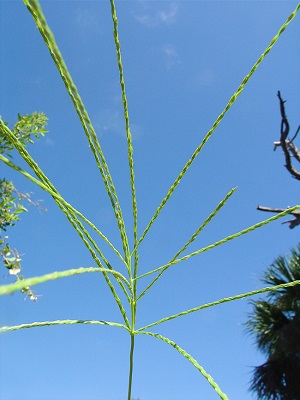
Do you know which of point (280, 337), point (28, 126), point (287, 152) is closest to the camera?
point (28, 126)

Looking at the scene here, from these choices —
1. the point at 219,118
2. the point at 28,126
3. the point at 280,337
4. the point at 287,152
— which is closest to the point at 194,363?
the point at 219,118

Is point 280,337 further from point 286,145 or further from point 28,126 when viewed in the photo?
point 28,126

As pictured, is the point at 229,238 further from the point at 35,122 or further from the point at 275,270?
the point at 275,270

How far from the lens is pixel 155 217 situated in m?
0.50

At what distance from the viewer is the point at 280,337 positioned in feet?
26.2

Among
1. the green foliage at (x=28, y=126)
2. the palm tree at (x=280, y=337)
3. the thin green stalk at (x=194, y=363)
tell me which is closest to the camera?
the thin green stalk at (x=194, y=363)

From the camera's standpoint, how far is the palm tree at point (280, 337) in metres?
7.61

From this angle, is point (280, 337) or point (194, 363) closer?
point (194, 363)

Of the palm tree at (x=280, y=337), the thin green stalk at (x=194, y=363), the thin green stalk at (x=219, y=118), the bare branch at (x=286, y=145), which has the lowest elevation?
the thin green stalk at (x=194, y=363)

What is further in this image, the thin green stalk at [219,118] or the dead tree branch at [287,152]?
the dead tree branch at [287,152]

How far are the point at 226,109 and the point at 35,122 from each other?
2312 millimetres

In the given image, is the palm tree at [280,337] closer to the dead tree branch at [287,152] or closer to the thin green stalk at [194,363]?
the dead tree branch at [287,152]

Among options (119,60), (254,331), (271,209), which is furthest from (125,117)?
(254,331)

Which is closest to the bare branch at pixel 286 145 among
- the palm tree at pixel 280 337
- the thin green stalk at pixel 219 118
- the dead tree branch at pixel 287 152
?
the dead tree branch at pixel 287 152
